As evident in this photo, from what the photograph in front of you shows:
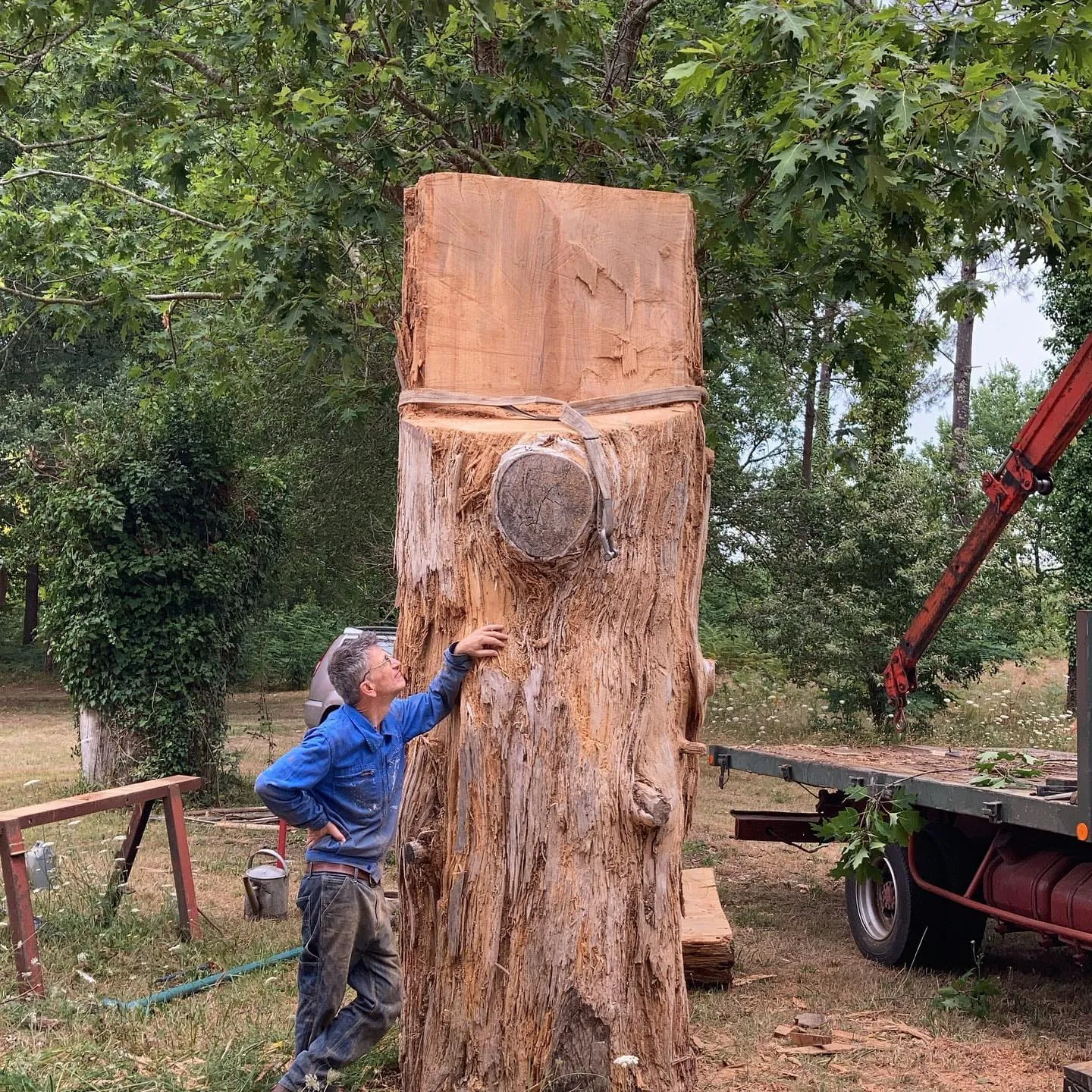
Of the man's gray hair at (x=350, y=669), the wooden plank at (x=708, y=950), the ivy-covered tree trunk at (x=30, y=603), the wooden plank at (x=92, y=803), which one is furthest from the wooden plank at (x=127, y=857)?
the ivy-covered tree trunk at (x=30, y=603)

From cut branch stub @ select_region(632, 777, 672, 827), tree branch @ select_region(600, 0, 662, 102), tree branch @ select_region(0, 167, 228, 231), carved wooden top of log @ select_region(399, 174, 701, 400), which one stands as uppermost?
tree branch @ select_region(600, 0, 662, 102)

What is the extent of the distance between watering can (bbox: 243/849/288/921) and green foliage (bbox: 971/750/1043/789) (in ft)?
13.0

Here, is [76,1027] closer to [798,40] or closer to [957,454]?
[798,40]

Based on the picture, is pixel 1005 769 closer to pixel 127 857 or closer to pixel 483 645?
pixel 483 645

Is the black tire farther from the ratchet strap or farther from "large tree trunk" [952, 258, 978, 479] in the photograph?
"large tree trunk" [952, 258, 978, 479]

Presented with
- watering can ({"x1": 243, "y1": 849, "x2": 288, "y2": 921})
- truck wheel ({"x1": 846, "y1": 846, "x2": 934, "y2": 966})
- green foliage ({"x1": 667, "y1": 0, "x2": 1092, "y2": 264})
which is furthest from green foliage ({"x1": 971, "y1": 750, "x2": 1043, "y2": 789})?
watering can ({"x1": 243, "y1": 849, "x2": 288, "y2": 921})

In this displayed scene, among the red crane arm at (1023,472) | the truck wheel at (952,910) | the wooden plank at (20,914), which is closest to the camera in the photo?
A: the wooden plank at (20,914)

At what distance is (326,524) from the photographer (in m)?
16.2

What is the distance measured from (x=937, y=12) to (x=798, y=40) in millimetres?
1470

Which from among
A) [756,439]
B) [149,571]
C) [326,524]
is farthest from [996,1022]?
[756,439]

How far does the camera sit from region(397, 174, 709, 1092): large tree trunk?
416 cm

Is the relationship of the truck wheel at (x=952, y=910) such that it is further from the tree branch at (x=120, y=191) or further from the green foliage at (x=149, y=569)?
the green foliage at (x=149, y=569)

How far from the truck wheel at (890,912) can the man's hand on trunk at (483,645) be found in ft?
9.53

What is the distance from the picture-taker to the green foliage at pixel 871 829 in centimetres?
627
